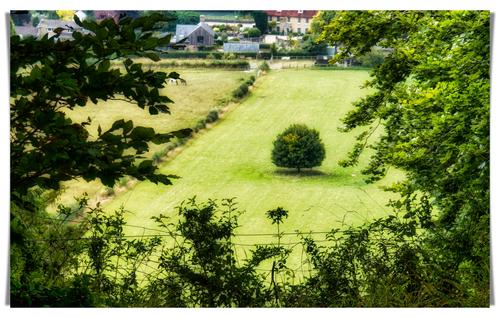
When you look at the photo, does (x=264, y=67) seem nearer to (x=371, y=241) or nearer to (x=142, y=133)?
(x=371, y=241)

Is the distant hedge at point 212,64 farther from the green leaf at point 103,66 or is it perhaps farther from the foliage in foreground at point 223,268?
the green leaf at point 103,66

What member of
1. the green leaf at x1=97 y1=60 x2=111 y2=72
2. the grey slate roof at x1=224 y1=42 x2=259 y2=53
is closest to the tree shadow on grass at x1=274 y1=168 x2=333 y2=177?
the grey slate roof at x1=224 y1=42 x2=259 y2=53

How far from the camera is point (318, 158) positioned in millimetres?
4543

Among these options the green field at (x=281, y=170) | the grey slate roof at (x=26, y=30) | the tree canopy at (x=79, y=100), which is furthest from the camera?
the green field at (x=281, y=170)

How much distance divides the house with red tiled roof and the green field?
0.36m

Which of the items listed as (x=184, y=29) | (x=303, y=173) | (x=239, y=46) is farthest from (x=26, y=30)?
(x=303, y=173)

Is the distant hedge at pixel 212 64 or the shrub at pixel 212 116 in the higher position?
the distant hedge at pixel 212 64

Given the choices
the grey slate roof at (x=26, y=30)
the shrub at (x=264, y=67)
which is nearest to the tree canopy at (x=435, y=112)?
the shrub at (x=264, y=67)

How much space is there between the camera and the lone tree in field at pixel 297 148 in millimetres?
4430

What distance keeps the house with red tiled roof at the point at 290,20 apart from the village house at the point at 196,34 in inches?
14.2

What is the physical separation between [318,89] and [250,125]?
0.50 metres

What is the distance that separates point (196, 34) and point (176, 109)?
570mm

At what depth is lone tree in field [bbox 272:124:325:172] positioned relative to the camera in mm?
4430
